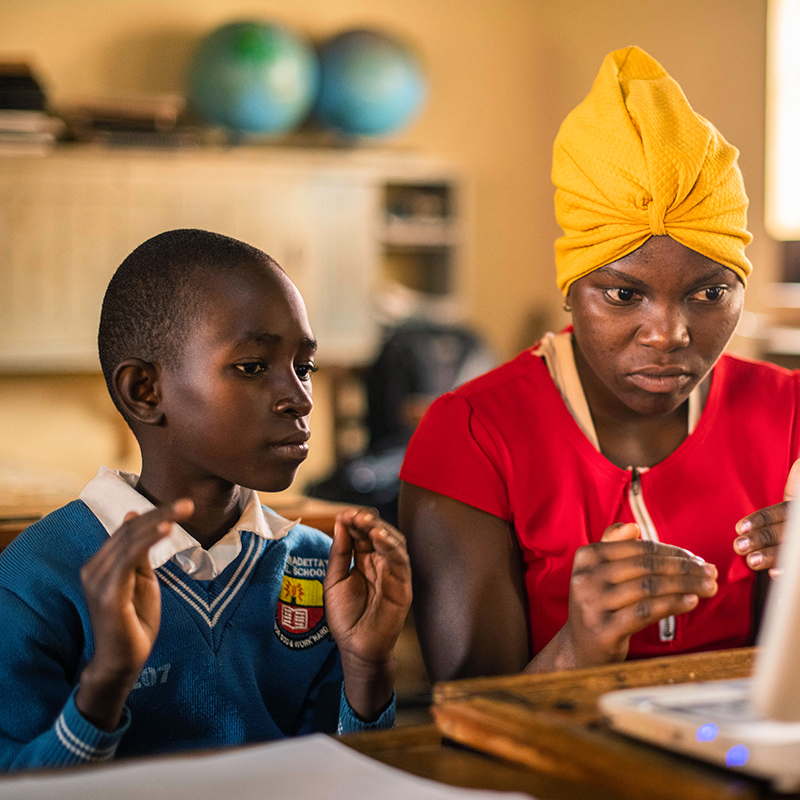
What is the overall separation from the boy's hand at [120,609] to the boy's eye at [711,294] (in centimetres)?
66

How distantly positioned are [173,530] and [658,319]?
589 mm

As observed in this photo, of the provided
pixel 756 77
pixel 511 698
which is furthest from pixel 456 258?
pixel 511 698

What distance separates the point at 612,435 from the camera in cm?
126

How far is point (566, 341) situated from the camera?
1.31m

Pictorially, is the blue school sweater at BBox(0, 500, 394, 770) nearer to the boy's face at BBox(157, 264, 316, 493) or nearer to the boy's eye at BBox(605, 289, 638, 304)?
the boy's face at BBox(157, 264, 316, 493)

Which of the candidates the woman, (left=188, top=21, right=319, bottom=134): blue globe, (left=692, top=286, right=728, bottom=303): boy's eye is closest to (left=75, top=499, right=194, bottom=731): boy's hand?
the woman

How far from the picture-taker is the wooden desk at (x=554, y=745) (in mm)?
579

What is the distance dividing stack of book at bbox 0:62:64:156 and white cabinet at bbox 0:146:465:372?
7cm

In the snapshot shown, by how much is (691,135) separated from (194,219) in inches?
140

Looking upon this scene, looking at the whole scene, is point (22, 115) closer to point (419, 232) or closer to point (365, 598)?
point (419, 232)

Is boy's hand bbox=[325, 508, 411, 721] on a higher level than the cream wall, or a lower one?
lower

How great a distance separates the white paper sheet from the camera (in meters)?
0.58

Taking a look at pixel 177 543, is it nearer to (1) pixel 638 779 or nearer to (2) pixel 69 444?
(1) pixel 638 779

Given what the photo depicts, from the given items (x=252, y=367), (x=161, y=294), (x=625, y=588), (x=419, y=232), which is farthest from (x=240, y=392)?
(x=419, y=232)
